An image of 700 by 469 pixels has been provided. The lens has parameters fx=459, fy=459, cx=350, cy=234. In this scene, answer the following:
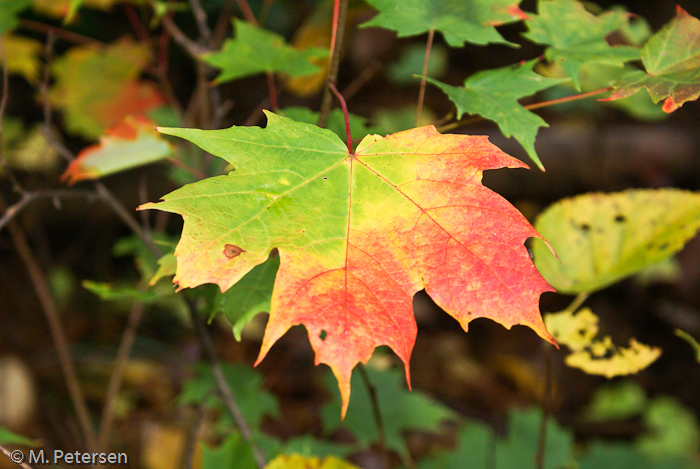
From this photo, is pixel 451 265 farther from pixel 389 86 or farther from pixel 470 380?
pixel 389 86

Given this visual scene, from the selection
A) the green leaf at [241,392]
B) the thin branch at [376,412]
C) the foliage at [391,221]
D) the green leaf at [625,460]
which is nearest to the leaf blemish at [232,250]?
the foliage at [391,221]

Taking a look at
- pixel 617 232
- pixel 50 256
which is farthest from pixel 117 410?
pixel 617 232

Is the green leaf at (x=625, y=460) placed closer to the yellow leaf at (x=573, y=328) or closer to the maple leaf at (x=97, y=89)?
the yellow leaf at (x=573, y=328)

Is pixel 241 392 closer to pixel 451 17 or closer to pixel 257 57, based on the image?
pixel 257 57

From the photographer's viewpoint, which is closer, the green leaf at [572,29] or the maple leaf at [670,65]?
the maple leaf at [670,65]

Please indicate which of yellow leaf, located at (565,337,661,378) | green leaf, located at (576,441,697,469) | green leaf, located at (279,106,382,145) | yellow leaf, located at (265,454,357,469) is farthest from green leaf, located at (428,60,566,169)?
green leaf, located at (576,441,697,469)
